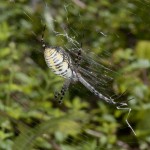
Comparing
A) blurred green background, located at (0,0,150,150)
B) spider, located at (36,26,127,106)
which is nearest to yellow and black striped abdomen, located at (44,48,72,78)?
spider, located at (36,26,127,106)

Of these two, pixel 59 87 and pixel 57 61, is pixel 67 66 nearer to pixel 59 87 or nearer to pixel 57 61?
pixel 57 61

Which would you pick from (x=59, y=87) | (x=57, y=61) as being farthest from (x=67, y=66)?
(x=59, y=87)

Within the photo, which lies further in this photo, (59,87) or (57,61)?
(59,87)

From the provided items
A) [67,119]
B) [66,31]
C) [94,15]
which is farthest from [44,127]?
[94,15]

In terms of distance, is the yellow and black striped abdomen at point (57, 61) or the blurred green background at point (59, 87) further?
the blurred green background at point (59, 87)

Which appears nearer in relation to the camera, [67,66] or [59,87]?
[67,66]

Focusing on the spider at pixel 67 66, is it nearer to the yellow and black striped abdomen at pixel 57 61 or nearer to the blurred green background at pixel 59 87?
the yellow and black striped abdomen at pixel 57 61

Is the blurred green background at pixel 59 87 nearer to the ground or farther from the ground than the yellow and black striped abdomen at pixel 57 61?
nearer to the ground

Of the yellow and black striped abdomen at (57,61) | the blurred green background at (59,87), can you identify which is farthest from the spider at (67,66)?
the blurred green background at (59,87)

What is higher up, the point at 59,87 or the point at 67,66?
the point at 67,66

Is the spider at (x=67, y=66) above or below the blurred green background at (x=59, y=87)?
above
